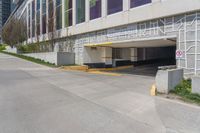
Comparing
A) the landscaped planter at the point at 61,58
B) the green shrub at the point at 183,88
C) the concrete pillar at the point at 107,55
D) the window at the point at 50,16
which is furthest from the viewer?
the window at the point at 50,16

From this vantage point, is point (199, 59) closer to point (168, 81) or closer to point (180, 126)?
point (168, 81)

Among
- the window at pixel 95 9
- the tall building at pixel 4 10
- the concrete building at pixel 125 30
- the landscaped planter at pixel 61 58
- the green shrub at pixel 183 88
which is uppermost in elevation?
the tall building at pixel 4 10

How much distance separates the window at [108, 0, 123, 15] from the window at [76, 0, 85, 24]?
556 cm

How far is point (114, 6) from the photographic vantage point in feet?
69.8

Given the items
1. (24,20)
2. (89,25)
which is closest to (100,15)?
(89,25)

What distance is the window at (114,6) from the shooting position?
2050cm

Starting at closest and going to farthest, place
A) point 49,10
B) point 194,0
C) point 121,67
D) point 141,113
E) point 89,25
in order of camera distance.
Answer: point 141,113 < point 194,0 < point 89,25 < point 121,67 < point 49,10

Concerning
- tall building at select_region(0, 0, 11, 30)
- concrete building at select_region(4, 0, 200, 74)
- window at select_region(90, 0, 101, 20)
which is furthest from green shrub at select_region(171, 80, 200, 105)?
tall building at select_region(0, 0, 11, 30)

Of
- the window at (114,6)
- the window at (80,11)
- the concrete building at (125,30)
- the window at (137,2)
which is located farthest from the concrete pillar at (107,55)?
the window at (137,2)

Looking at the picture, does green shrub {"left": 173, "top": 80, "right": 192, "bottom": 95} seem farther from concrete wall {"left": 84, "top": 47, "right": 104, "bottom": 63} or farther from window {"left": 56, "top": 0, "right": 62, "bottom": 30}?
window {"left": 56, "top": 0, "right": 62, "bottom": 30}

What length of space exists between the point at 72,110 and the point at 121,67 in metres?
21.5

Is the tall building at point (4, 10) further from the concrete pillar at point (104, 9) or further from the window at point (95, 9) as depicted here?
the concrete pillar at point (104, 9)

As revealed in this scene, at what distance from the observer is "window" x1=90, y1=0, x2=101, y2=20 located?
2358cm

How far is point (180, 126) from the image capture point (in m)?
6.34
